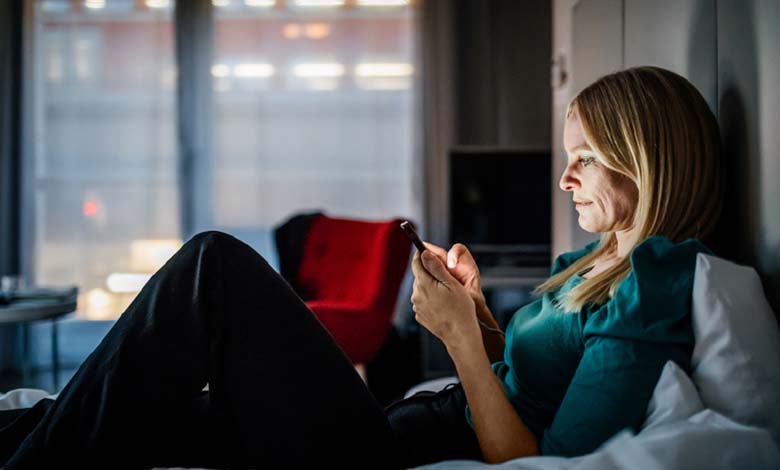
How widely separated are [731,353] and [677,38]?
32.5 inches

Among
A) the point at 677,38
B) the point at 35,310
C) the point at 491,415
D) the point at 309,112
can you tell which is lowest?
the point at 35,310

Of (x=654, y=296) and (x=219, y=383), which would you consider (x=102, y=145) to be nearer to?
(x=219, y=383)

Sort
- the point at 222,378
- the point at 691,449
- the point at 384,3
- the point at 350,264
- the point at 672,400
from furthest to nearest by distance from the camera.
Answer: the point at 384,3 < the point at 350,264 < the point at 222,378 < the point at 672,400 < the point at 691,449

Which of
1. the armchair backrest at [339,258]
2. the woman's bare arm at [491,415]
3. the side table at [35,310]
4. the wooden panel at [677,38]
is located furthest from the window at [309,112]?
the woman's bare arm at [491,415]

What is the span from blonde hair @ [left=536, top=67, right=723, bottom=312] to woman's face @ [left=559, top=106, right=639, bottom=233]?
4 cm

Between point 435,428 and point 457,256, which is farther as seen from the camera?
point 457,256

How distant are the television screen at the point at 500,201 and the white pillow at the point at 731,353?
2467mm

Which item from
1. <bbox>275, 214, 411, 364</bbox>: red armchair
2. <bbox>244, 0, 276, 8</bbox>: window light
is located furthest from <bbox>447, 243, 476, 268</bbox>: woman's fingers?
<bbox>244, 0, 276, 8</bbox>: window light

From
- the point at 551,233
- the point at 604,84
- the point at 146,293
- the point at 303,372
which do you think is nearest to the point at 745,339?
the point at 604,84

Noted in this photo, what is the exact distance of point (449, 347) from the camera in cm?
115

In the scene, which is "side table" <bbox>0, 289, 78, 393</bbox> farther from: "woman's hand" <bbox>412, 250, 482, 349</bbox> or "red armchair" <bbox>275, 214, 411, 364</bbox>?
"woman's hand" <bbox>412, 250, 482, 349</bbox>

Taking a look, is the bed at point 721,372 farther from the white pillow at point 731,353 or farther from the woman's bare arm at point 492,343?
the woman's bare arm at point 492,343

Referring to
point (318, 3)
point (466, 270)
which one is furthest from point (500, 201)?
point (466, 270)

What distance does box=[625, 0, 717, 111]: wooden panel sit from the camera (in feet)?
4.40
